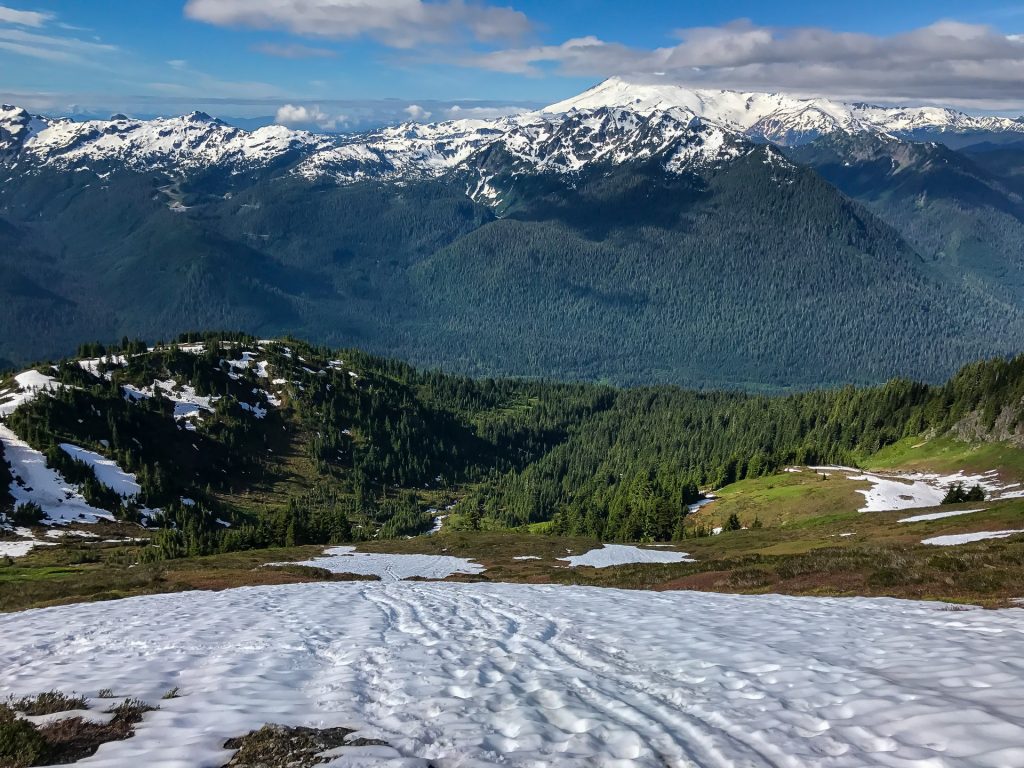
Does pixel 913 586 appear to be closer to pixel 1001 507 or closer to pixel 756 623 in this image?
pixel 756 623

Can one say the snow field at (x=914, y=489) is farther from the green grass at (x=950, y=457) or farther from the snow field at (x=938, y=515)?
the snow field at (x=938, y=515)

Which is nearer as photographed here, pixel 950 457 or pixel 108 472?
pixel 950 457

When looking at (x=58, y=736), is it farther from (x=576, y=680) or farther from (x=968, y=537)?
(x=968, y=537)

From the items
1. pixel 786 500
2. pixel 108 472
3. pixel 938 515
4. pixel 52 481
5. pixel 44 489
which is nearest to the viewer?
pixel 938 515

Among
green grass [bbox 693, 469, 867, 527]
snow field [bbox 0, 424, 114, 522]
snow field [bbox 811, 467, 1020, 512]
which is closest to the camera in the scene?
snow field [bbox 811, 467, 1020, 512]

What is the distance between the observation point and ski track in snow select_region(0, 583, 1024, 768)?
11469 mm

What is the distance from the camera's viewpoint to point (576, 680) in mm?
16328

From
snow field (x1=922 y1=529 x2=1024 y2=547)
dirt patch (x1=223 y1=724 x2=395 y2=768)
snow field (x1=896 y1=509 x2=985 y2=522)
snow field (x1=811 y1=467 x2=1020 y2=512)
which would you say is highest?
dirt patch (x1=223 y1=724 x2=395 y2=768)

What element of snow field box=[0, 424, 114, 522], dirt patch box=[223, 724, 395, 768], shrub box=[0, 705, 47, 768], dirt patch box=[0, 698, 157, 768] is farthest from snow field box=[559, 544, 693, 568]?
snow field box=[0, 424, 114, 522]

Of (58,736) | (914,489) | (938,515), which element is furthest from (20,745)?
(914,489)

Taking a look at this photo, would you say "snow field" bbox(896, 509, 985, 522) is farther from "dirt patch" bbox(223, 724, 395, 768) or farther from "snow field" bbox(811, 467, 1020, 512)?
"dirt patch" bbox(223, 724, 395, 768)

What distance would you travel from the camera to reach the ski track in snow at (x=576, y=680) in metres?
11.5

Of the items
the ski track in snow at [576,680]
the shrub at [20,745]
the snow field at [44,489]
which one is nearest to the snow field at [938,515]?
the ski track in snow at [576,680]

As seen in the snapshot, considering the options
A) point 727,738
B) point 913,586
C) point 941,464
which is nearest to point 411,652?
point 727,738
